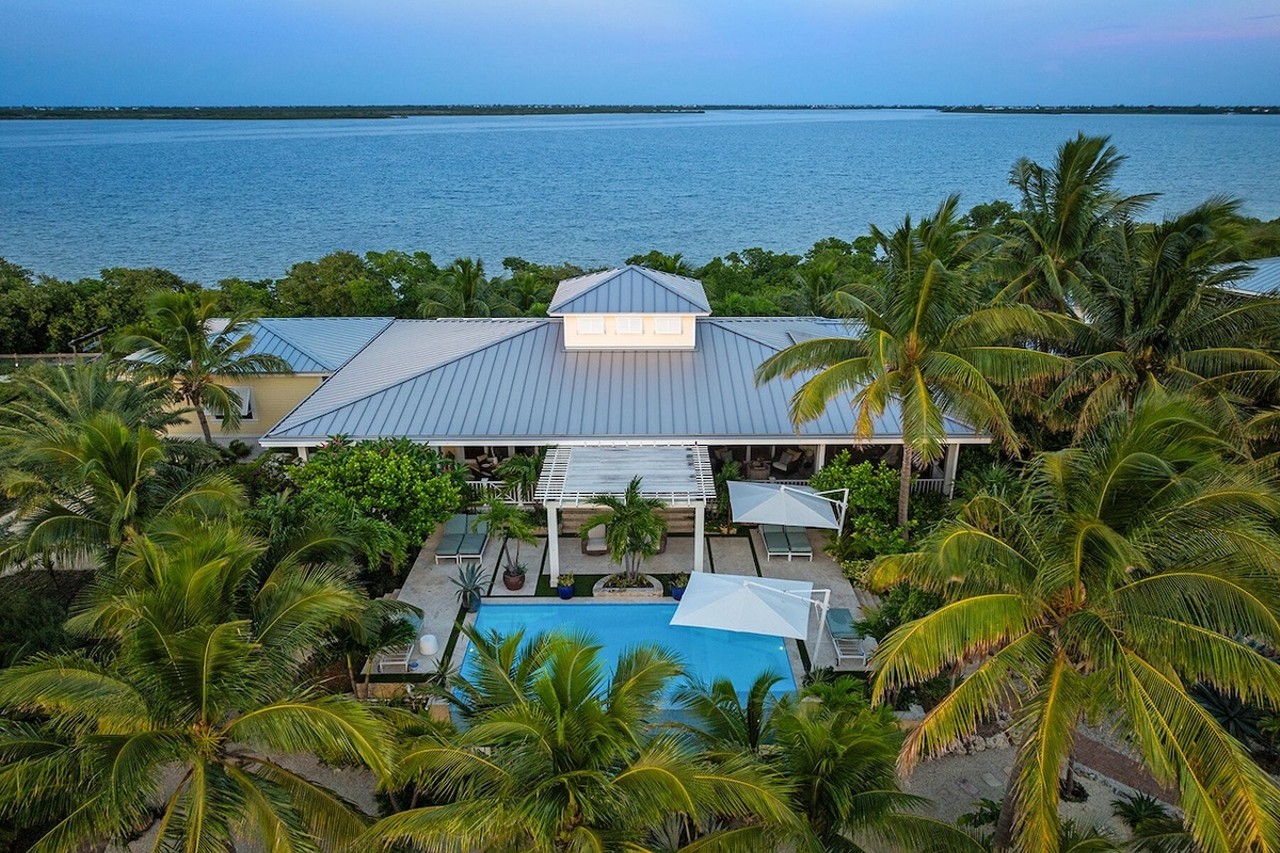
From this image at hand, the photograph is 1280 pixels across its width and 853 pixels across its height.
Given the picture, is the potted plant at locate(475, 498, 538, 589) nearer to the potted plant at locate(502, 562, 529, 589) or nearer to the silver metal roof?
the potted plant at locate(502, 562, 529, 589)

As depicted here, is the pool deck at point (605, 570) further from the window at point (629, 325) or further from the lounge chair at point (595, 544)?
the window at point (629, 325)

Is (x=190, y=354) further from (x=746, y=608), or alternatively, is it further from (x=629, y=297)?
(x=746, y=608)

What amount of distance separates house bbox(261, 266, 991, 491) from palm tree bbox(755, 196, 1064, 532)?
11.7 ft

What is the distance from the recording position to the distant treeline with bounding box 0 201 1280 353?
106ft

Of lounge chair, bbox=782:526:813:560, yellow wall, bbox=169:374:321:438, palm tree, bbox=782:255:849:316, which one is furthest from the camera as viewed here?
palm tree, bbox=782:255:849:316

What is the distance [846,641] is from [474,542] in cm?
938

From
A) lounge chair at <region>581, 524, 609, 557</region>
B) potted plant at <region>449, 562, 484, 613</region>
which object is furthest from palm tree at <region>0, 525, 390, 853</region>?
lounge chair at <region>581, 524, 609, 557</region>

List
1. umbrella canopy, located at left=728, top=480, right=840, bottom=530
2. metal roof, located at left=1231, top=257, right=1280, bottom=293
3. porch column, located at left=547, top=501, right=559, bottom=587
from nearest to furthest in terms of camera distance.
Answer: porch column, located at left=547, top=501, right=559, bottom=587 → umbrella canopy, located at left=728, top=480, right=840, bottom=530 → metal roof, located at left=1231, top=257, right=1280, bottom=293

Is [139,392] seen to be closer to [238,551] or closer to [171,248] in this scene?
[238,551]

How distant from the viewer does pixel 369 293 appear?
37.9m

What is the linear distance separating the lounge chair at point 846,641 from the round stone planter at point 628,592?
13.2 ft

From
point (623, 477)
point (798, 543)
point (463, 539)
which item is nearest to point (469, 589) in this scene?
point (463, 539)

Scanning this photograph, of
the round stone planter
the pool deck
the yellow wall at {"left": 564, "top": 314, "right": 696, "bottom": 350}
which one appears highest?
the yellow wall at {"left": 564, "top": 314, "right": 696, "bottom": 350}

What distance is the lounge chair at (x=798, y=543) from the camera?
19281mm
